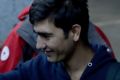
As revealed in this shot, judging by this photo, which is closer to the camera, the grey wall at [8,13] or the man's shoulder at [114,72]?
the man's shoulder at [114,72]

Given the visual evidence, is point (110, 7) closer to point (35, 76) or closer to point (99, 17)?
point (99, 17)

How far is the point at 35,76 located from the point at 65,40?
1.07ft

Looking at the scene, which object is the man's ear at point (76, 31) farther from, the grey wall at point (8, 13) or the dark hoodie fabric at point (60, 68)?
the grey wall at point (8, 13)

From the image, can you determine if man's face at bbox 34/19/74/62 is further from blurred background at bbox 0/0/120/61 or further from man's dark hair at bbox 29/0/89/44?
blurred background at bbox 0/0/120/61

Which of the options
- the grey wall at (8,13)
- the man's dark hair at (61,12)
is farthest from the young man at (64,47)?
the grey wall at (8,13)

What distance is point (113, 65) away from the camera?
123 inches

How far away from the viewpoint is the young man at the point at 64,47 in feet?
9.96

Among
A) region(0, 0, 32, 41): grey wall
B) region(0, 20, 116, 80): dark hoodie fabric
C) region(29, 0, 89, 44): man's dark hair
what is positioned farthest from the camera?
region(0, 0, 32, 41): grey wall

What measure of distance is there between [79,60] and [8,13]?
1.64 metres

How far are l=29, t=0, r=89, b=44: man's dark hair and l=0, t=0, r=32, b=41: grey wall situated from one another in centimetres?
151

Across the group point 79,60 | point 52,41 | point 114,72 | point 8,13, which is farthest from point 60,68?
point 8,13

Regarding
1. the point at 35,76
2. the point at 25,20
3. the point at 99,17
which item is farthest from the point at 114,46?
the point at 35,76

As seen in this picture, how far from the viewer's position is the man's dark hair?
302 centimetres

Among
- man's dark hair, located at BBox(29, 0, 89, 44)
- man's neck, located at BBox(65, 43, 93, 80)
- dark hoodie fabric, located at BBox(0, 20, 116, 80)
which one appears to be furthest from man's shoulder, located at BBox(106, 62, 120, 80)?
man's dark hair, located at BBox(29, 0, 89, 44)
